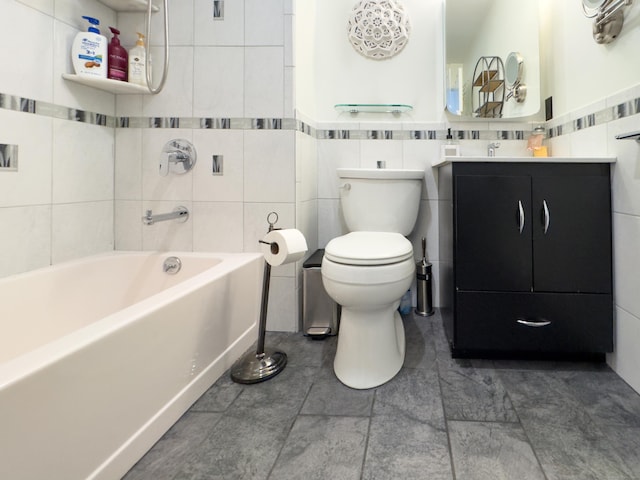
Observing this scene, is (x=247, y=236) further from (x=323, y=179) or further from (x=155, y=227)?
(x=323, y=179)

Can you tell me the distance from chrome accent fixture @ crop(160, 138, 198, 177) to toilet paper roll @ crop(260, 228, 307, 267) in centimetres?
72

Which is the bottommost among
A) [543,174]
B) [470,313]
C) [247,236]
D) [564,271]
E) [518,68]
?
[470,313]

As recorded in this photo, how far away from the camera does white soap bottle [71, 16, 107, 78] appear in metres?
1.60

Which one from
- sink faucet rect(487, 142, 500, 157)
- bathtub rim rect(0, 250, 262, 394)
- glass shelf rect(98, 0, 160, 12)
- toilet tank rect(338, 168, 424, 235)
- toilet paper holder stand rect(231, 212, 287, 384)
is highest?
glass shelf rect(98, 0, 160, 12)

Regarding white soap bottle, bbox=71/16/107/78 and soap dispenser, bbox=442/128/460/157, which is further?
soap dispenser, bbox=442/128/460/157

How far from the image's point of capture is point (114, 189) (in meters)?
1.94

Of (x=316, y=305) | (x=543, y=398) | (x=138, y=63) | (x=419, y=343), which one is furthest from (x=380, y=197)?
(x=138, y=63)

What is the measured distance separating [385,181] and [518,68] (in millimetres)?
1025

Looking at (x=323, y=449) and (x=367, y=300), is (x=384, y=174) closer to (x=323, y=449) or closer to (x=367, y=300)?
(x=367, y=300)

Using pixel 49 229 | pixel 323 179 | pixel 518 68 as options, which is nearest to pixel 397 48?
pixel 518 68

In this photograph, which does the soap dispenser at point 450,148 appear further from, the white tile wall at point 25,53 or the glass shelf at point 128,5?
the white tile wall at point 25,53

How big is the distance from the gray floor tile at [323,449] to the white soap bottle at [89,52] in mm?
1621

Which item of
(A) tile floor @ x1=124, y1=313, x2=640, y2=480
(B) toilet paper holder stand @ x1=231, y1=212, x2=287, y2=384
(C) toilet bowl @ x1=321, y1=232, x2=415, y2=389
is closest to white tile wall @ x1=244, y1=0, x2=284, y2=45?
(B) toilet paper holder stand @ x1=231, y1=212, x2=287, y2=384

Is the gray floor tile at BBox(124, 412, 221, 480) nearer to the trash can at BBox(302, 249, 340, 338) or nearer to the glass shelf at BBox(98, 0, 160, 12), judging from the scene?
the trash can at BBox(302, 249, 340, 338)
